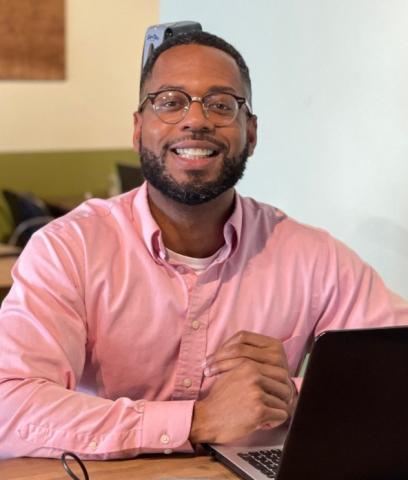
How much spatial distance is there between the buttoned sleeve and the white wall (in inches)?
33.1

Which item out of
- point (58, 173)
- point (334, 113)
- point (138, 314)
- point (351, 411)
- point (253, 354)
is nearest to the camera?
point (351, 411)

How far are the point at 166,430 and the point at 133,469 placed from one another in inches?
3.5

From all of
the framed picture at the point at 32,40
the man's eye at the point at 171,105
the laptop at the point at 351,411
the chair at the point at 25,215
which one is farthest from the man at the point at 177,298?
the framed picture at the point at 32,40

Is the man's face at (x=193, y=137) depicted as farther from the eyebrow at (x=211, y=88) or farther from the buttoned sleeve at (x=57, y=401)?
the buttoned sleeve at (x=57, y=401)

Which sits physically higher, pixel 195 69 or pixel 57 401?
pixel 195 69

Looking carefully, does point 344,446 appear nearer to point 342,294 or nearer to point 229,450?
point 229,450

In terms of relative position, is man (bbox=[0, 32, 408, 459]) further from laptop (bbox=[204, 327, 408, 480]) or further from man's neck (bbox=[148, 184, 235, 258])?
laptop (bbox=[204, 327, 408, 480])

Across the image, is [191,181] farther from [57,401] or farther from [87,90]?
[87,90]

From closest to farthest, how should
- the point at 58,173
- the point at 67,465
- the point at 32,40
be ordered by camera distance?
1. the point at 67,465
2. the point at 32,40
3. the point at 58,173

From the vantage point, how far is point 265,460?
1610mm

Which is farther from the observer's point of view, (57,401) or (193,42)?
(193,42)

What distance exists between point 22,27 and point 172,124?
4194 mm

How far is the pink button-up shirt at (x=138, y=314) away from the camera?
1.64m

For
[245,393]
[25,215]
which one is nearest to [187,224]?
[245,393]
